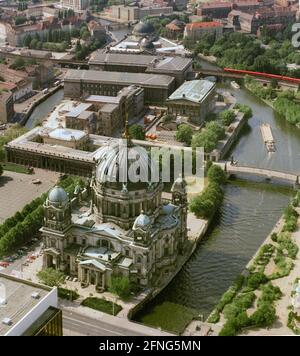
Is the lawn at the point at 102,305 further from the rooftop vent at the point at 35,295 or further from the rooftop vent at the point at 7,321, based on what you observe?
the rooftop vent at the point at 7,321

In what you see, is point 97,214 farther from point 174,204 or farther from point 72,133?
point 72,133

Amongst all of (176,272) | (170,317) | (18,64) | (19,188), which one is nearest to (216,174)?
(176,272)

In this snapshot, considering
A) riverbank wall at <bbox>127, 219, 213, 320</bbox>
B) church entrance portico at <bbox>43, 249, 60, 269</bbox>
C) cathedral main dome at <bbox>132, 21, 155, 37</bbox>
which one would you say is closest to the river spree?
riverbank wall at <bbox>127, 219, 213, 320</bbox>

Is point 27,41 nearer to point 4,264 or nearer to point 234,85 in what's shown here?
point 234,85

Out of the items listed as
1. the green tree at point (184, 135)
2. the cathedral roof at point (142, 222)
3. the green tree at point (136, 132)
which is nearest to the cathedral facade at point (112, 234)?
the cathedral roof at point (142, 222)

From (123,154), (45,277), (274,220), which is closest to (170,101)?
(274,220)

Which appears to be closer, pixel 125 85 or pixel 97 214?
pixel 97 214
